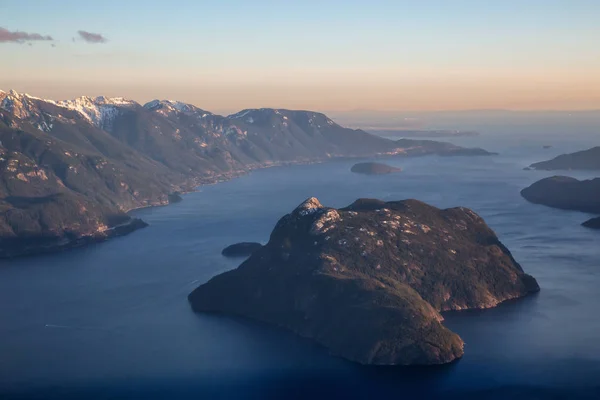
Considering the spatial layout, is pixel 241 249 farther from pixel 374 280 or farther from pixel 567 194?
pixel 567 194

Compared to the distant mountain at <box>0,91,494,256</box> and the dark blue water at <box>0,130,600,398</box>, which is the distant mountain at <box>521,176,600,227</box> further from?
the distant mountain at <box>0,91,494,256</box>

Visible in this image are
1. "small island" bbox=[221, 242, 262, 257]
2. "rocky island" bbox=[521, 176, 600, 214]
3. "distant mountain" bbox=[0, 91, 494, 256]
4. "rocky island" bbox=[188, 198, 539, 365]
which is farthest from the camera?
"rocky island" bbox=[521, 176, 600, 214]

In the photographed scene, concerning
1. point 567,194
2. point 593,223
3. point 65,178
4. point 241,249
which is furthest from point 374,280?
point 65,178

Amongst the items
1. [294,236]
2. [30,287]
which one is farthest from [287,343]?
[30,287]

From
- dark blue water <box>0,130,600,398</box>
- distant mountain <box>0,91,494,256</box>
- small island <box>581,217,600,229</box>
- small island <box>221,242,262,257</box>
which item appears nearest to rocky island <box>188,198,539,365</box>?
dark blue water <box>0,130,600,398</box>

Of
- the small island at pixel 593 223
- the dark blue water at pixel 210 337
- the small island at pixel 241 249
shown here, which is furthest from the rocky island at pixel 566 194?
the small island at pixel 241 249

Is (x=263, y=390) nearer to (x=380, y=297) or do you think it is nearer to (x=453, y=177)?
(x=380, y=297)

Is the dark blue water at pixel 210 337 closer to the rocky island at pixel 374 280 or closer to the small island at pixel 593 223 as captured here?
the small island at pixel 593 223
